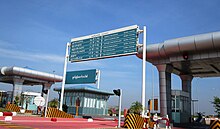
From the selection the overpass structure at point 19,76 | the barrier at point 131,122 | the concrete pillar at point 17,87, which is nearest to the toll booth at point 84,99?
the overpass structure at point 19,76

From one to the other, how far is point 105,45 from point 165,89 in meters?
7.69

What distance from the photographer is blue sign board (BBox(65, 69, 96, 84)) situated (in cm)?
2928

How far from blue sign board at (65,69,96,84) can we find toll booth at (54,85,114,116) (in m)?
6.33

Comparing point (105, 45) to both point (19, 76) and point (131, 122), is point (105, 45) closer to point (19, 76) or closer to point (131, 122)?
point (131, 122)

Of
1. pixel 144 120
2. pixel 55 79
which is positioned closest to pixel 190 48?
pixel 144 120

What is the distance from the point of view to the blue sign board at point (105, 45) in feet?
73.3

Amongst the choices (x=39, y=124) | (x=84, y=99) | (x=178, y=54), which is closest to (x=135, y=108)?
(x=178, y=54)

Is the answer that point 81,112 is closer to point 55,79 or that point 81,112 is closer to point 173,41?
point 55,79

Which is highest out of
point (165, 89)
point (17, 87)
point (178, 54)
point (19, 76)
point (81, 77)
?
point (178, 54)

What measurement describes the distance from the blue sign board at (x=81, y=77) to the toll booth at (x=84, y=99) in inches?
249

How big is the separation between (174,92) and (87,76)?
1117cm

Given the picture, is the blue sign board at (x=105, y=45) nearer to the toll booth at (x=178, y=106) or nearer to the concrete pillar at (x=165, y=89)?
the concrete pillar at (x=165, y=89)

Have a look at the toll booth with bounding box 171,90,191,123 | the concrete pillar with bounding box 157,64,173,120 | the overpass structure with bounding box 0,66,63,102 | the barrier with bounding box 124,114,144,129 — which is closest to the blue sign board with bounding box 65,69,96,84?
the concrete pillar with bounding box 157,64,173,120

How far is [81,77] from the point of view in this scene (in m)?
30.0
